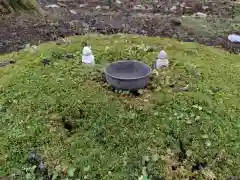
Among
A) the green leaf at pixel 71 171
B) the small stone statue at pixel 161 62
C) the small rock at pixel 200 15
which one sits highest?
the small stone statue at pixel 161 62

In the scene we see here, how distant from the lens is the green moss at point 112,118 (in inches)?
133

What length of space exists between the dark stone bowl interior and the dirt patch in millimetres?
2557

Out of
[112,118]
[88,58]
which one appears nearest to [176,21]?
[88,58]

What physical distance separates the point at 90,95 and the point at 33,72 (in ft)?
2.95

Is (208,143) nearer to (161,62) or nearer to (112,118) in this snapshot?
(112,118)

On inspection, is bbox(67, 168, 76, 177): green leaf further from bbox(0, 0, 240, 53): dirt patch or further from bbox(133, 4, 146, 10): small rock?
bbox(133, 4, 146, 10): small rock

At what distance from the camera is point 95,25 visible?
7285 mm

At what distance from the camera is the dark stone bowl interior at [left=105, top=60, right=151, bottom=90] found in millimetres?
3795

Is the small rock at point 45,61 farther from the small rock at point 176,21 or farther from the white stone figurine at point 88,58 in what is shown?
the small rock at point 176,21

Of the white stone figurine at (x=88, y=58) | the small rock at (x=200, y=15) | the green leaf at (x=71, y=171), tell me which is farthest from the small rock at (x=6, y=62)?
the small rock at (x=200, y=15)

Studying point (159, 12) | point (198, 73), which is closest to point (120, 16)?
point (159, 12)

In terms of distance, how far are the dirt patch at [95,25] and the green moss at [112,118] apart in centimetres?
205

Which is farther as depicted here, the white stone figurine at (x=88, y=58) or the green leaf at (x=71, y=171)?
the white stone figurine at (x=88, y=58)

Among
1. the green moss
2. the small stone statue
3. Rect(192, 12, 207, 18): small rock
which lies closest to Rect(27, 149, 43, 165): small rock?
→ the green moss
